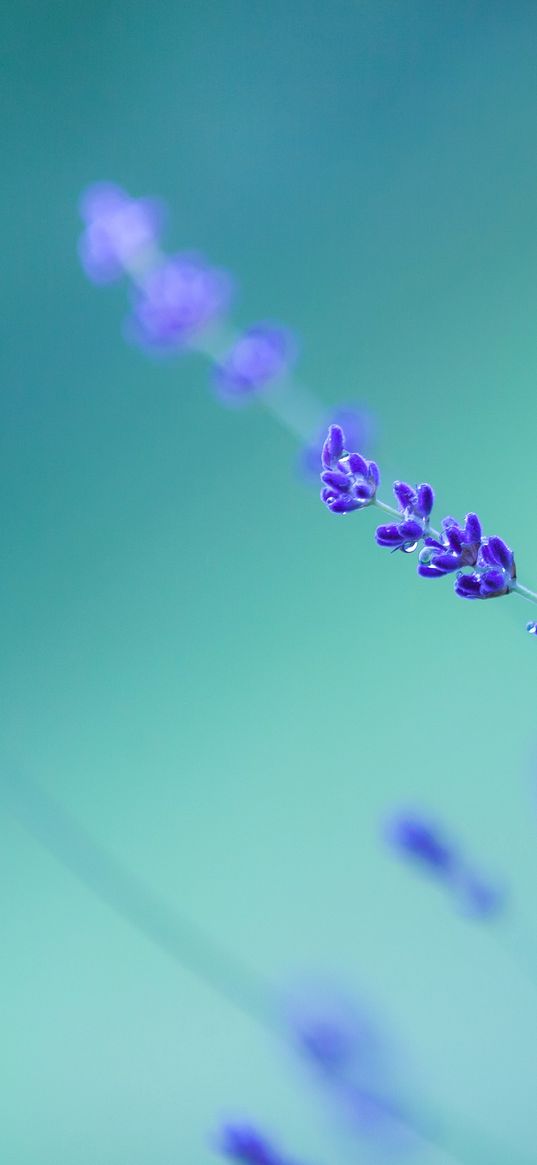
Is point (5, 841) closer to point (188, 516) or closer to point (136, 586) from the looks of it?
point (136, 586)

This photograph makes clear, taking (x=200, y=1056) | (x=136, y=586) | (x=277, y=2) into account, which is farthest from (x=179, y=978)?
(x=277, y=2)

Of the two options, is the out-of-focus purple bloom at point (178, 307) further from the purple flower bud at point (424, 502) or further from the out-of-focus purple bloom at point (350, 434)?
the purple flower bud at point (424, 502)

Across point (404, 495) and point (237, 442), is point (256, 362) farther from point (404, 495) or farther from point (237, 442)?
point (237, 442)

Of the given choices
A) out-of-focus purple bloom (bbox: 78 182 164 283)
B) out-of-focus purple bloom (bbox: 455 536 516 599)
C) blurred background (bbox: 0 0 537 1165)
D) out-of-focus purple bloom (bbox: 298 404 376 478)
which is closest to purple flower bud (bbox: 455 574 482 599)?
out-of-focus purple bloom (bbox: 455 536 516 599)

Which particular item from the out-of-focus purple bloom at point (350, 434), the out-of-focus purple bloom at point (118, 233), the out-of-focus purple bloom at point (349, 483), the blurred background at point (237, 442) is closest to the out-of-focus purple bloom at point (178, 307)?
the out-of-focus purple bloom at point (118, 233)

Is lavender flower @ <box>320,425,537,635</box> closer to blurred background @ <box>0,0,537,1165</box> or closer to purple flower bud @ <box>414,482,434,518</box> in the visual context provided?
purple flower bud @ <box>414,482,434,518</box>
